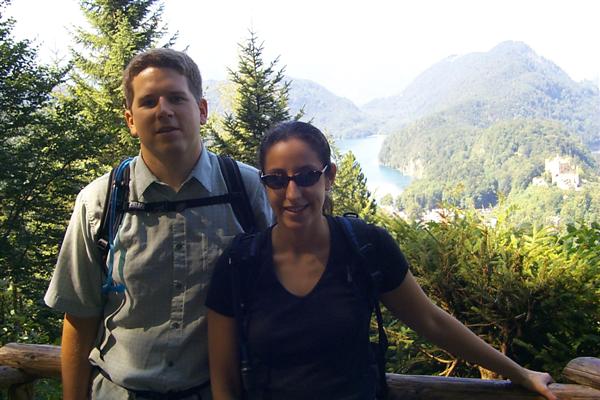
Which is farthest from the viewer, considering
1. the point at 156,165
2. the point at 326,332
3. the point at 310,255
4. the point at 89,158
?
the point at 89,158

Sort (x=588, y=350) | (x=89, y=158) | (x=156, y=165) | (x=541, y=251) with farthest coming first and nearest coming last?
(x=89, y=158), (x=541, y=251), (x=588, y=350), (x=156, y=165)

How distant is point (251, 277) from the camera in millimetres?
1350

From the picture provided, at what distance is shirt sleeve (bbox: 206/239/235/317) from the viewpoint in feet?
4.40

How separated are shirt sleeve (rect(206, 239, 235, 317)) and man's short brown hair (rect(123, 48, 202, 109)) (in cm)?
53

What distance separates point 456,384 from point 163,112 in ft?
4.32

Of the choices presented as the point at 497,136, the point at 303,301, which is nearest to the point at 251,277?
the point at 303,301

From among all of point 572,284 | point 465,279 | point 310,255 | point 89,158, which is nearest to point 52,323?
point 89,158

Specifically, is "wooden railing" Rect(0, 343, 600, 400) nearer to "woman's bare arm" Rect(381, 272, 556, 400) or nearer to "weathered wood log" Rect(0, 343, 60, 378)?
"weathered wood log" Rect(0, 343, 60, 378)

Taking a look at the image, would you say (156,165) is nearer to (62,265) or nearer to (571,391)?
(62,265)

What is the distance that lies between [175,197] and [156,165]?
4.2 inches

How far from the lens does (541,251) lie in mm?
3844

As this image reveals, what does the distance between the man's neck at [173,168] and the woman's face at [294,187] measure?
0.26 metres

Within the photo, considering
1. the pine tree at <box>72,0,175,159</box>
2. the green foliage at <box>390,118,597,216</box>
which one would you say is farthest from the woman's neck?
the green foliage at <box>390,118,597,216</box>

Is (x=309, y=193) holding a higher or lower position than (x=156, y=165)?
lower
